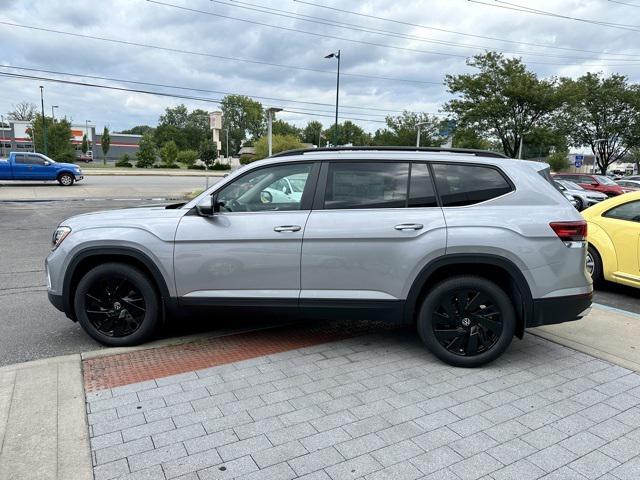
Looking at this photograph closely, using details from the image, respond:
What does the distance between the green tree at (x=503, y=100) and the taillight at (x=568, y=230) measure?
2905cm

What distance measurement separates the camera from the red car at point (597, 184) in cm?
2284

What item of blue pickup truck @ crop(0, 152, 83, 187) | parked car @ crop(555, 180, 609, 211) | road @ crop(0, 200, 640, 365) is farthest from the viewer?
blue pickup truck @ crop(0, 152, 83, 187)

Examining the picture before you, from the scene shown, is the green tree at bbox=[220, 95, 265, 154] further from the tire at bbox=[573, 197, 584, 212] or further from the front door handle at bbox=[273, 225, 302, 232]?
the front door handle at bbox=[273, 225, 302, 232]

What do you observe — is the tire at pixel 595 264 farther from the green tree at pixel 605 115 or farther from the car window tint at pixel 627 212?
the green tree at pixel 605 115

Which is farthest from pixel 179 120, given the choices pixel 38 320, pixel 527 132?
pixel 38 320

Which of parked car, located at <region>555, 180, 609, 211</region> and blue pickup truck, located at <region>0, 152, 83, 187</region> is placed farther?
blue pickup truck, located at <region>0, 152, 83, 187</region>

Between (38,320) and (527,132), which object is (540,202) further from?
(527,132)

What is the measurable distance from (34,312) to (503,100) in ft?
102

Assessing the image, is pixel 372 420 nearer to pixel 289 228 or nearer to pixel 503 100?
pixel 289 228

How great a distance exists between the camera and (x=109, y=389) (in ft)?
11.7

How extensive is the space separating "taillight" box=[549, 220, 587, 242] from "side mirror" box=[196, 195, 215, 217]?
2755 mm

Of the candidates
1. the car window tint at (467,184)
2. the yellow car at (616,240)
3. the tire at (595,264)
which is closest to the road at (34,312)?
the tire at (595,264)

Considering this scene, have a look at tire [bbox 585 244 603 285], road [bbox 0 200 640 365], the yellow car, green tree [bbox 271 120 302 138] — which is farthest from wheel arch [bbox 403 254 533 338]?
green tree [bbox 271 120 302 138]

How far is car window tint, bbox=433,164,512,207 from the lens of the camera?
4023 mm
